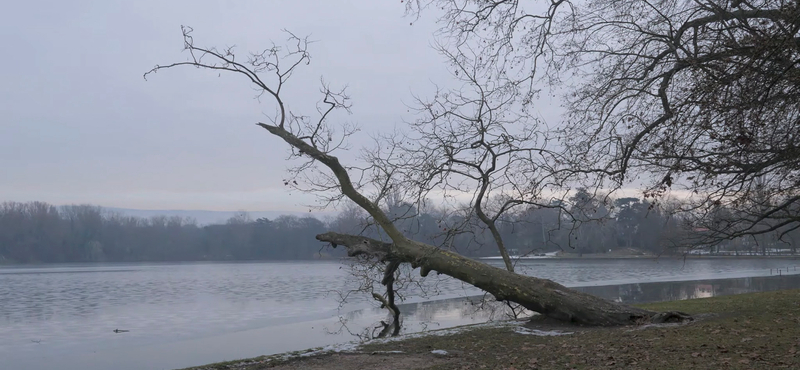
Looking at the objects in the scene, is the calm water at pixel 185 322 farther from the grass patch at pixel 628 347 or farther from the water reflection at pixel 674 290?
the grass patch at pixel 628 347

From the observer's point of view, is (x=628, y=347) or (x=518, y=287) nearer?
(x=628, y=347)

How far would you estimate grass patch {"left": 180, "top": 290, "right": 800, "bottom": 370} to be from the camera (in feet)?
23.4

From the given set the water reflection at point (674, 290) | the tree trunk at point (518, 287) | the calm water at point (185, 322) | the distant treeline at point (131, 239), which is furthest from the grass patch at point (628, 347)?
the distant treeline at point (131, 239)

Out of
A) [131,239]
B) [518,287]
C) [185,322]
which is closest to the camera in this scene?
[518,287]

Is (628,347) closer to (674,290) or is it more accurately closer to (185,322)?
(185,322)

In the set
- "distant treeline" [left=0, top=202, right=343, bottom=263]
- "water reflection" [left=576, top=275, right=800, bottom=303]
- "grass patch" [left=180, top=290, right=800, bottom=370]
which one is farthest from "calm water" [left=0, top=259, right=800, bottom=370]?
"distant treeline" [left=0, top=202, right=343, bottom=263]

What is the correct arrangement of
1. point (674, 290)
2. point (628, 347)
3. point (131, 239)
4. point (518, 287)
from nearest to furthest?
point (628, 347) < point (518, 287) < point (674, 290) < point (131, 239)

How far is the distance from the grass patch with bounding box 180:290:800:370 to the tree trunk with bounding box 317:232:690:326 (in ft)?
1.67

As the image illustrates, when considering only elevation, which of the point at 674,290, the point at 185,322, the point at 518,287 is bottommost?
the point at 185,322

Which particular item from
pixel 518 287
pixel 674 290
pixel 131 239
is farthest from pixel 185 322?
pixel 131 239

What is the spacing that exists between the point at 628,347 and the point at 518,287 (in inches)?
146

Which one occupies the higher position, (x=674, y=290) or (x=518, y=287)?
(x=518, y=287)

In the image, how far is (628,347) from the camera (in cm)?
834

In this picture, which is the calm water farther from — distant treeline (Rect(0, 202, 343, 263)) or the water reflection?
distant treeline (Rect(0, 202, 343, 263))
